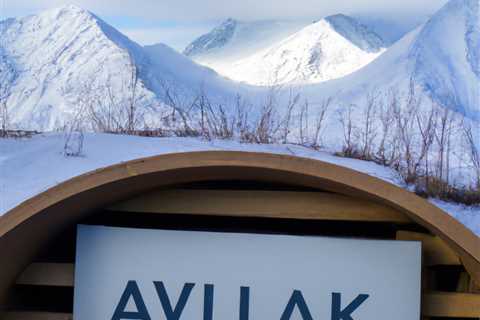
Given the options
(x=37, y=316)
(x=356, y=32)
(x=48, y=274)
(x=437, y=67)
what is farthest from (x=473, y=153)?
(x=356, y=32)

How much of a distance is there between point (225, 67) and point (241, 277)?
2942cm

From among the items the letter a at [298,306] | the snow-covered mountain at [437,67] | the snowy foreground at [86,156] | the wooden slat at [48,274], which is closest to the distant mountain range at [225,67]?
the snow-covered mountain at [437,67]

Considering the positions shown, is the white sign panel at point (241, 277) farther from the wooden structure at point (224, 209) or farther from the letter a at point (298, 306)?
the wooden structure at point (224, 209)

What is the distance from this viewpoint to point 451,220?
174 inches

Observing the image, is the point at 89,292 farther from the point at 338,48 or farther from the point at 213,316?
the point at 338,48

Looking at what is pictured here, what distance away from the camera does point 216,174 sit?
493 cm

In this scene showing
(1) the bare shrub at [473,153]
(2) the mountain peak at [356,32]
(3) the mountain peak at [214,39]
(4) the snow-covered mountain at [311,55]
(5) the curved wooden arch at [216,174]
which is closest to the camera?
(5) the curved wooden arch at [216,174]

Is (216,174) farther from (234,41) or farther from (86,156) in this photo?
(234,41)

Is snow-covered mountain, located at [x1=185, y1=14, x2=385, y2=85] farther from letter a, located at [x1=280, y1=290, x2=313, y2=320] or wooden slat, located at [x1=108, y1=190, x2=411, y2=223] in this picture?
letter a, located at [x1=280, y1=290, x2=313, y2=320]

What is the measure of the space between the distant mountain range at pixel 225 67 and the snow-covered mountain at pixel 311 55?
5 cm

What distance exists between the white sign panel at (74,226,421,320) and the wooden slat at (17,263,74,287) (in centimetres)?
12

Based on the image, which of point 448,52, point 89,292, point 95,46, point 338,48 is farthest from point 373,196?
point 338,48

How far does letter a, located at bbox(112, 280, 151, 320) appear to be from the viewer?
197 inches

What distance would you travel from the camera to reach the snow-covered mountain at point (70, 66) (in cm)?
2145
